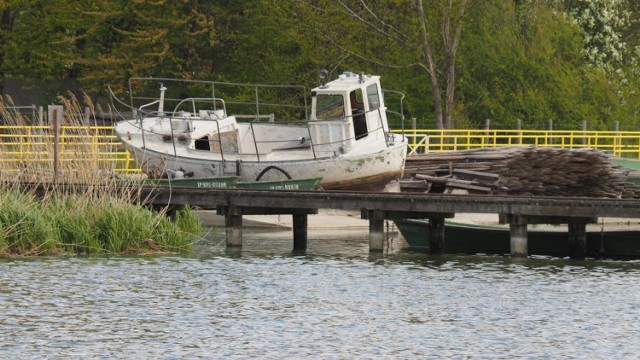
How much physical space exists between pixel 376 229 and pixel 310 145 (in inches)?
178

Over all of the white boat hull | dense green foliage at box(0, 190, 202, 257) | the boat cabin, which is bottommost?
dense green foliage at box(0, 190, 202, 257)

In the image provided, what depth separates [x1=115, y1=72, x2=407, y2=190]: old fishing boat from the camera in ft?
110

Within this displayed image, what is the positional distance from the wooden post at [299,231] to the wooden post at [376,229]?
155cm

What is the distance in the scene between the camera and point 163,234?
94.4ft

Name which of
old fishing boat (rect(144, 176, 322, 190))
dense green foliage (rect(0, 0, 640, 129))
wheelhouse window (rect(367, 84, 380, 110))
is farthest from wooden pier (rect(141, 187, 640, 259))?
dense green foliage (rect(0, 0, 640, 129))

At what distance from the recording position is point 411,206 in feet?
96.0

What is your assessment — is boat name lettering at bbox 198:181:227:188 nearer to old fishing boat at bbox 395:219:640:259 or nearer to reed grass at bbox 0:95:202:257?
reed grass at bbox 0:95:202:257

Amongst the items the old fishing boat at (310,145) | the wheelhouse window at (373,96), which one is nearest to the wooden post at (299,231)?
the old fishing boat at (310,145)

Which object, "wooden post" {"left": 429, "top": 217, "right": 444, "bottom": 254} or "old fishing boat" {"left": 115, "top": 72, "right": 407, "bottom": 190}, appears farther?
"old fishing boat" {"left": 115, "top": 72, "right": 407, "bottom": 190}

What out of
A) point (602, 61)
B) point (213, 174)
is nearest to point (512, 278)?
point (213, 174)

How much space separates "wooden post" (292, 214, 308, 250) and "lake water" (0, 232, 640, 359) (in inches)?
44.6

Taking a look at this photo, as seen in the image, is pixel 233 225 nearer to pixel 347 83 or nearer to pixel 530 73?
pixel 347 83

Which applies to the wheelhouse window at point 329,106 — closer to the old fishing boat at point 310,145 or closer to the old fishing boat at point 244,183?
the old fishing boat at point 310,145

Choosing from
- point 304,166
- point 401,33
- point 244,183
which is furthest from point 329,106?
point 401,33
